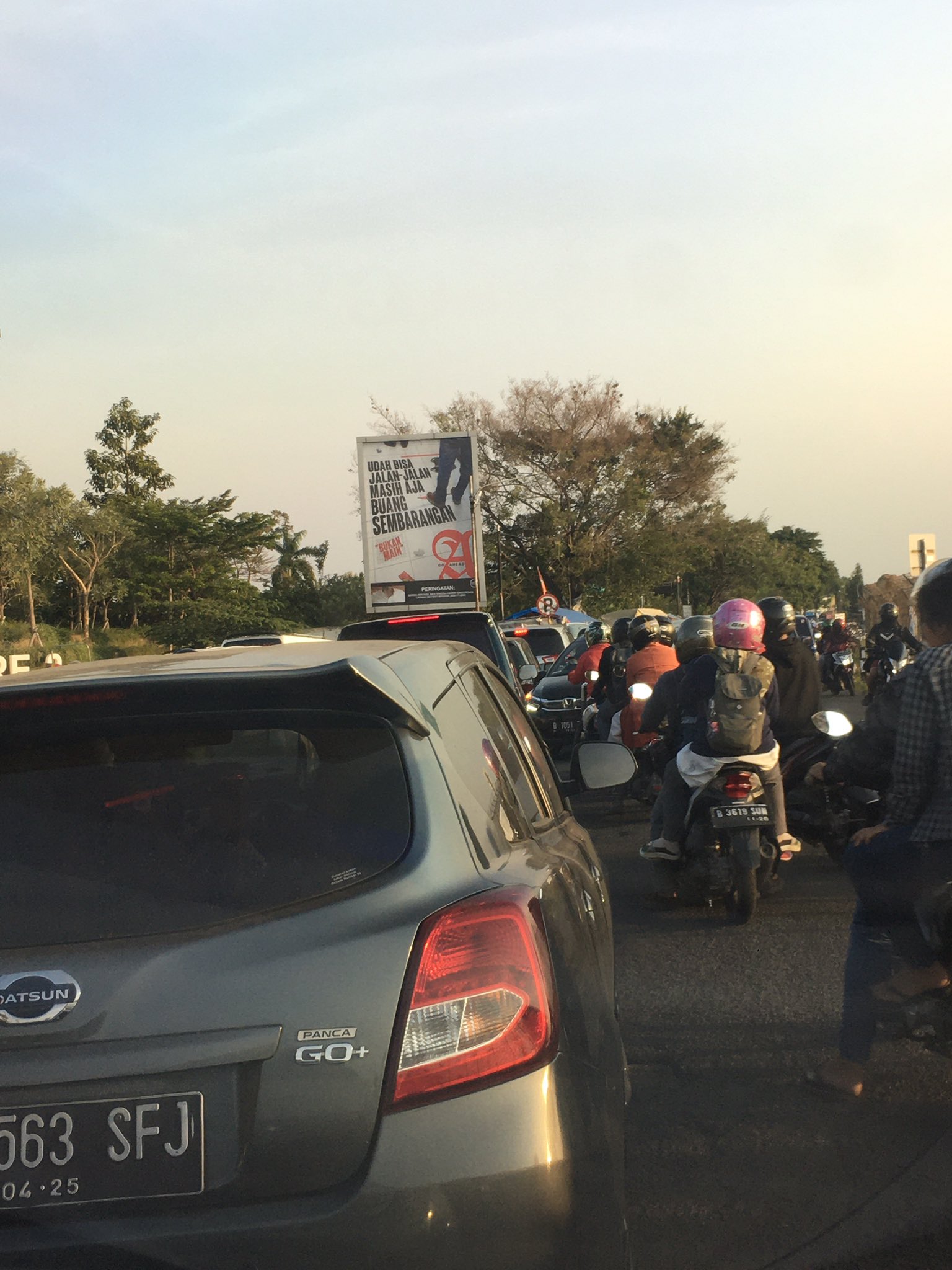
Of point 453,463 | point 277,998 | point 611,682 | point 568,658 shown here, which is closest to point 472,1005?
point 277,998

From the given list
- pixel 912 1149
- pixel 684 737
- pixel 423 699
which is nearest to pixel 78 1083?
pixel 423 699

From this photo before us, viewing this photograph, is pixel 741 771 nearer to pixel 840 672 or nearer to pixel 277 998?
pixel 277 998

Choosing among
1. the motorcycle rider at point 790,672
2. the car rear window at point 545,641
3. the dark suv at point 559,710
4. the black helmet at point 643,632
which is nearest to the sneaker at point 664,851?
the motorcycle rider at point 790,672

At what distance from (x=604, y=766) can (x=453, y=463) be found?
86.4 ft

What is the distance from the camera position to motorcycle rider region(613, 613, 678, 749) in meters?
11.2

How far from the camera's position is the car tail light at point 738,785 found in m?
7.17

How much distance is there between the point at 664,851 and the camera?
7449 millimetres

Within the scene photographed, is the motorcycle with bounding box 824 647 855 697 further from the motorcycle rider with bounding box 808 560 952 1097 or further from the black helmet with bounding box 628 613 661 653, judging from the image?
the motorcycle rider with bounding box 808 560 952 1097

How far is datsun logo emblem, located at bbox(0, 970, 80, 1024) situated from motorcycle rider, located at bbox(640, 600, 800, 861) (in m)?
5.53

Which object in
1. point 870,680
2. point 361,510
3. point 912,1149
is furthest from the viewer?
point 361,510

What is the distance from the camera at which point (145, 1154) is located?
203 centimetres

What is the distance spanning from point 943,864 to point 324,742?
2494mm

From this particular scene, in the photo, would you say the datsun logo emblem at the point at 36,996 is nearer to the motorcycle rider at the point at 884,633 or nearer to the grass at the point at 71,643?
the motorcycle rider at the point at 884,633

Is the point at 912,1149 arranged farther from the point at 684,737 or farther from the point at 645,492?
the point at 645,492
